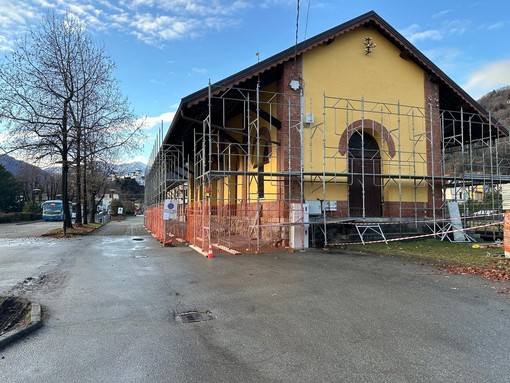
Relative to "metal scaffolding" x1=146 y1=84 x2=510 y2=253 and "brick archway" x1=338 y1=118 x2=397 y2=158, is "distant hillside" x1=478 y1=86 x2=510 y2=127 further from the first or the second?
"brick archway" x1=338 y1=118 x2=397 y2=158

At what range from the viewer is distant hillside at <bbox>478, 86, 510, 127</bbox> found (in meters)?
48.5

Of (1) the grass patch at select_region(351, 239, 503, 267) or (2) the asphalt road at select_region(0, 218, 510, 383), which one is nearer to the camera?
(2) the asphalt road at select_region(0, 218, 510, 383)

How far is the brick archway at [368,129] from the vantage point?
51.5 ft

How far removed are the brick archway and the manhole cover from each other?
10849 millimetres

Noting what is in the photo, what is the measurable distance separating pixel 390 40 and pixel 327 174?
6.59 metres

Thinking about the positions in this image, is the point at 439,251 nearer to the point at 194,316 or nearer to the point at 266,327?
the point at 266,327

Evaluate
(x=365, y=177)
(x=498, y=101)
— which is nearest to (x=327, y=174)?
(x=365, y=177)

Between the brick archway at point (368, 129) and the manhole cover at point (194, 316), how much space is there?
35.6ft

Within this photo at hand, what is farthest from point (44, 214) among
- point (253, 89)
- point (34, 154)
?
point (253, 89)

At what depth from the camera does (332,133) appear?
1564 cm

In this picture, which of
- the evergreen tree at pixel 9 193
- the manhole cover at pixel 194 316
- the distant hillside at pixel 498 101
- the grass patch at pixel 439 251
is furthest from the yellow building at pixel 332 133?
the evergreen tree at pixel 9 193

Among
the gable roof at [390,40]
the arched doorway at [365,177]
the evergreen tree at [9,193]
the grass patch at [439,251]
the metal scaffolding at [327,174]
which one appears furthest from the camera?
the evergreen tree at [9,193]

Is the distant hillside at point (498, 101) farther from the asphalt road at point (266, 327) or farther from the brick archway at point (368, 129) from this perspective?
the asphalt road at point (266, 327)

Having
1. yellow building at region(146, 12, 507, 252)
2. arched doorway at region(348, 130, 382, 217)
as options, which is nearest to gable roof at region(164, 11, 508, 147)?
yellow building at region(146, 12, 507, 252)
